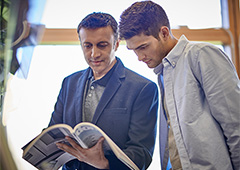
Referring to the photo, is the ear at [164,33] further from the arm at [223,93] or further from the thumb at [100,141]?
the thumb at [100,141]

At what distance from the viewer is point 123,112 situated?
3.50 ft

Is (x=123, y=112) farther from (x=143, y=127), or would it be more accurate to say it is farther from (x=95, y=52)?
(x=95, y=52)

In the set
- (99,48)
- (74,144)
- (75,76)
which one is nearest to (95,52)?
(99,48)

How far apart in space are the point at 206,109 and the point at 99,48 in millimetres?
444

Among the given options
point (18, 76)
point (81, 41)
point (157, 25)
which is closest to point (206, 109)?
point (157, 25)

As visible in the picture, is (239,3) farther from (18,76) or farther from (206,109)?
(18,76)

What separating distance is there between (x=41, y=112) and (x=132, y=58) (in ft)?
1.35

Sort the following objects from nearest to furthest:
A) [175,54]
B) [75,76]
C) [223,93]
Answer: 1. [223,93]
2. [175,54]
3. [75,76]

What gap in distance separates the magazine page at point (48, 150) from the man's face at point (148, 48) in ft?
1.23

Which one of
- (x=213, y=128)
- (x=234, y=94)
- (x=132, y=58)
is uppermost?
(x=132, y=58)

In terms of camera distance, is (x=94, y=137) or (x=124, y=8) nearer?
(x=94, y=137)

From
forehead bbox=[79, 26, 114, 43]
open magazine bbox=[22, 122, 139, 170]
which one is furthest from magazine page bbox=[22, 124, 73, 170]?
forehead bbox=[79, 26, 114, 43]

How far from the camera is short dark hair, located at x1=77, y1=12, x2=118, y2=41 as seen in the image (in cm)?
110

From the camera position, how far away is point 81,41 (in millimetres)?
1130
